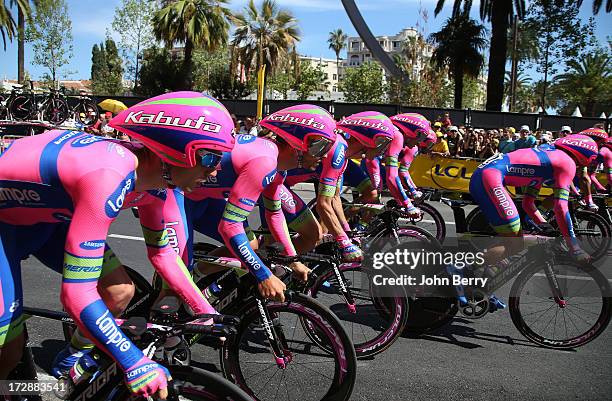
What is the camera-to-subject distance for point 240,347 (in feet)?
13.0

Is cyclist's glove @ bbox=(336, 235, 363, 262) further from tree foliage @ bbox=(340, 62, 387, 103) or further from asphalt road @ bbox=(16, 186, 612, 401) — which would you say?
tree foliage @ bbox=(340, 62, 387, 103)

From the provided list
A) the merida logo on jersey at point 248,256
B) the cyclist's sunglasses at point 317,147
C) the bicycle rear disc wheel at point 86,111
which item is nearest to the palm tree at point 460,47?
the bicycle rear disc wheel at point 86,111

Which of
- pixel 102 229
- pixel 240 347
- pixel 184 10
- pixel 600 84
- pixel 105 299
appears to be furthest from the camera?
pixel 600 84

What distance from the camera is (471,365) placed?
4855 millimetres

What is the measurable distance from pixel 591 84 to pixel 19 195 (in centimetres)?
5619

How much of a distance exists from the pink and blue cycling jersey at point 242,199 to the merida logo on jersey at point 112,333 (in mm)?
1267

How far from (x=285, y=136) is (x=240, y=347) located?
2.12m

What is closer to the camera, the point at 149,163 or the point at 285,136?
the point at 149,163

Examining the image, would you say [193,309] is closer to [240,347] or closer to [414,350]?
[240,347]

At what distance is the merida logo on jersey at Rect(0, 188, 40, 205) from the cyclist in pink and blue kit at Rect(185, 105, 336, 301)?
4.06 feet

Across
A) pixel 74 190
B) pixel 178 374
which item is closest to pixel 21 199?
pixel 74 190

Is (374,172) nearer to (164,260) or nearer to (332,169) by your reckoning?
(332,169)

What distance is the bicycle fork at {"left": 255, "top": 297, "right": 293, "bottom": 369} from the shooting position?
3812 millimetres

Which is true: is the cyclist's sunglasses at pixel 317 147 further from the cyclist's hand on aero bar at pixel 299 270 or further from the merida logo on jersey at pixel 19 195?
the merida logo on jersey at pixel 19 195
